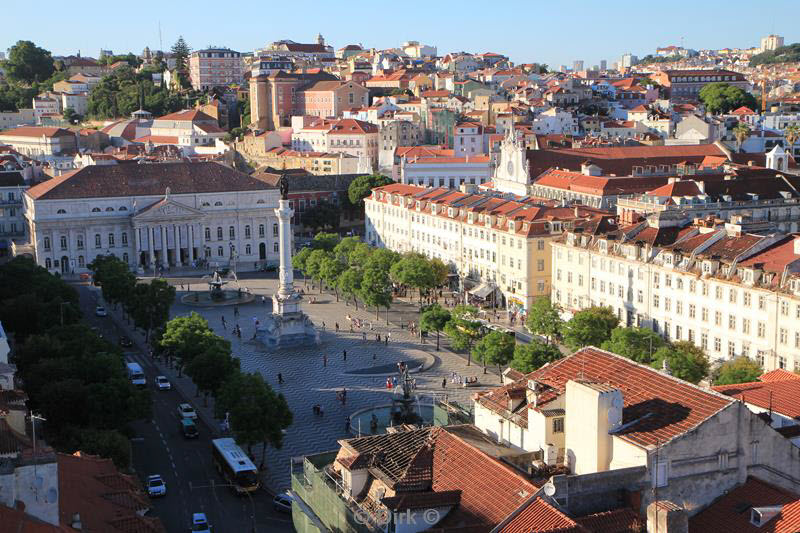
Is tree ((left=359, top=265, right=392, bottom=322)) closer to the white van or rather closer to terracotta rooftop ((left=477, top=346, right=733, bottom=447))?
the white van

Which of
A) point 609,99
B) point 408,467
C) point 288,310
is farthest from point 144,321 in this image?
point 609,99

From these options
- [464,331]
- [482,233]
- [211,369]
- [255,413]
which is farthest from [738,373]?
[482,233]

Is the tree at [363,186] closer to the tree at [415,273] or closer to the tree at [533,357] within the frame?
the tree at [415,273]

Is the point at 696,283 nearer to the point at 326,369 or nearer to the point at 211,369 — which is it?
the point at 326,369

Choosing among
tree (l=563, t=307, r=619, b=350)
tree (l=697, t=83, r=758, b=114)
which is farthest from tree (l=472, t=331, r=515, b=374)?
tree (l=697, t=83, r=758, b=114)

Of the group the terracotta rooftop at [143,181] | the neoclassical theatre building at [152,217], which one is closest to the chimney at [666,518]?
the neoclassical theatre building at [152,217]

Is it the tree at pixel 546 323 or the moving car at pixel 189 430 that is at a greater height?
the tree at pixel 546 323
